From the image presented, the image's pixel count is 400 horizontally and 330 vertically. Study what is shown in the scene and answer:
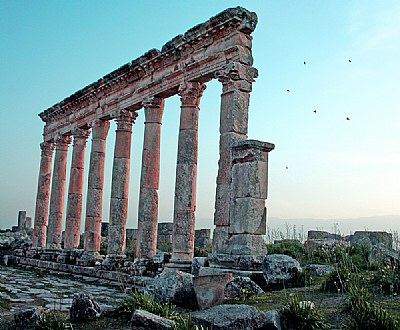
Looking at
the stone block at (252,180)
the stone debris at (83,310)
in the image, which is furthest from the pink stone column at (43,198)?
the stone debris at (83,310)

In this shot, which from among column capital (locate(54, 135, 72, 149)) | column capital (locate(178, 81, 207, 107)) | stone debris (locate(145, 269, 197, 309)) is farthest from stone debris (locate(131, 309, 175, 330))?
column capital (locate(54, 135, 72, 149))

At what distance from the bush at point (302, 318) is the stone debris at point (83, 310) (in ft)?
10.1

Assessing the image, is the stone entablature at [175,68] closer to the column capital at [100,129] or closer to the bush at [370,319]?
the column capital at [100,129]

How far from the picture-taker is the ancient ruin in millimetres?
12469

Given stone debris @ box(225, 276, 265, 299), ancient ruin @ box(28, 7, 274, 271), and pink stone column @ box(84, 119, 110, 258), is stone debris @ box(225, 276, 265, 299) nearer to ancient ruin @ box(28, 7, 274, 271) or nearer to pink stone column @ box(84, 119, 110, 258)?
ancient ruin @ box(28, 7, 274, 271)

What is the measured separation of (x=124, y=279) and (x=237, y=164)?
6.03 m

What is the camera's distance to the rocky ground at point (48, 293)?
954 centimetres

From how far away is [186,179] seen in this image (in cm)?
1548

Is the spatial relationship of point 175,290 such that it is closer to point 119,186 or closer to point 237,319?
point 237,319

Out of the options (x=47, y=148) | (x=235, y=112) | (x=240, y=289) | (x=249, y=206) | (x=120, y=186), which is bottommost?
(x=240, y=289)

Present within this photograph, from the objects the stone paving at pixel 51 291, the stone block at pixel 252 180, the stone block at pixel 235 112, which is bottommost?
the stone paving at pixel 51 291

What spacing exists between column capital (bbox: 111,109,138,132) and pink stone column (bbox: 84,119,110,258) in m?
1.71

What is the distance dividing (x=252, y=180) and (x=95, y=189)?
9964mm

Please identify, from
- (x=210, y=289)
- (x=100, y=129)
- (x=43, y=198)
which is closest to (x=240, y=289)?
(x=210, y=289)
